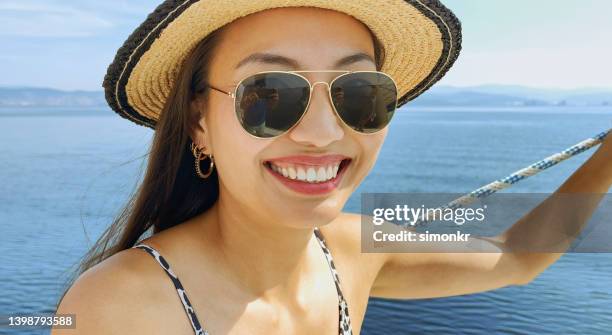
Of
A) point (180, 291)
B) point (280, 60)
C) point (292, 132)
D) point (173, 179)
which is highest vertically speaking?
point (280, 60)

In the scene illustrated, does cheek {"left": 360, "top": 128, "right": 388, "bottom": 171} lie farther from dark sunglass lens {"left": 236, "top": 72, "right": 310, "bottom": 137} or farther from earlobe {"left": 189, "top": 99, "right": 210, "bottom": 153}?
earlobe {"left": 189, "top": 99, "right": 210, "bottom": 153}

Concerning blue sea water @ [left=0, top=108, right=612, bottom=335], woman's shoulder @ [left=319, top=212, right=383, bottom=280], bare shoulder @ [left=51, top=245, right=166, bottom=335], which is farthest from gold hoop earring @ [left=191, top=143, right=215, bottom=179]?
woman's shoulder @ [left=319, top=212, right=383, bottom=280]

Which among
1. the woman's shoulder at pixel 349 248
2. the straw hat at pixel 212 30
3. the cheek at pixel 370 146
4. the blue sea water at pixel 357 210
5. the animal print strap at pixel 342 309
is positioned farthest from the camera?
the blue sea water at pixel 357 210

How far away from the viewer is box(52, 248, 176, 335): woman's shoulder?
1696 mm

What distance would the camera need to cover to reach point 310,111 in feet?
5.90

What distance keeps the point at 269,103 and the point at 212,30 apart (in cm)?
30

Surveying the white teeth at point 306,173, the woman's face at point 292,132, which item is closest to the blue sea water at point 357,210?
the woman's face at point 292,132

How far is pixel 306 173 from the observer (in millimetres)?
1846

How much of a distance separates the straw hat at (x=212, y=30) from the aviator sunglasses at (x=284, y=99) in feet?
0.64

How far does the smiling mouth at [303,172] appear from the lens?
1840mm

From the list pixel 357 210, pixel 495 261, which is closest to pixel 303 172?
pixel 495 261

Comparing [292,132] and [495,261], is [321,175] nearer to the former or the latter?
[292,132]

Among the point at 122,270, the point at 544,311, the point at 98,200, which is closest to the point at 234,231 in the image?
the point at 122,270

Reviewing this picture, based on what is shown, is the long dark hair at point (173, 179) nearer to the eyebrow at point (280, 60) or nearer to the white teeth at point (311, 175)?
the eyebrow at point (280, 60)
